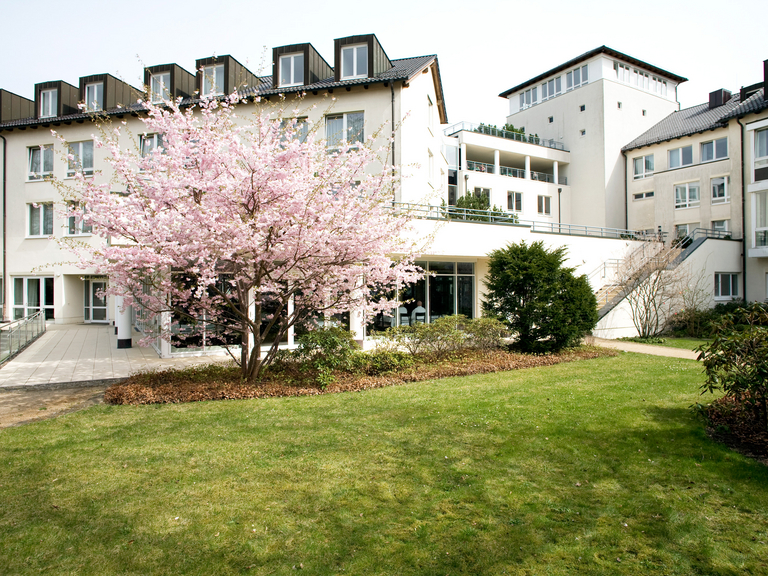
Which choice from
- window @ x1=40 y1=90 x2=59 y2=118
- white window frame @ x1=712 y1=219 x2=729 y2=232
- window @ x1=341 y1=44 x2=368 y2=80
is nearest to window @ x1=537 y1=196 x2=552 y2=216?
white window frame @ x1=712 y1=219 x2=729 y2=232

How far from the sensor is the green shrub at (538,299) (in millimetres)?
13039

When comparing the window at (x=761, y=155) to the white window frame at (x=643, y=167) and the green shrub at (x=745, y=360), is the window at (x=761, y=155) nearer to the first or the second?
the white window frame at (x=643, y=167)

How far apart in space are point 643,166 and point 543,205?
6.60 meters

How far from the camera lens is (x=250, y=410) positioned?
7629 millimetres

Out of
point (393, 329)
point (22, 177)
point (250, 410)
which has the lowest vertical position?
point (250, 410)

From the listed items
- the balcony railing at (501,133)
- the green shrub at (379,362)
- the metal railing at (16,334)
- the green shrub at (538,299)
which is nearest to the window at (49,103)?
the metal railing at (16,334)

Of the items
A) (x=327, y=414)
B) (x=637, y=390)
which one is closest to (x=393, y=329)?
(x=327, y=414)

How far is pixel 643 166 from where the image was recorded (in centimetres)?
3058

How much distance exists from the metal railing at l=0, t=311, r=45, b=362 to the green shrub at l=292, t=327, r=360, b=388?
826 centimetres

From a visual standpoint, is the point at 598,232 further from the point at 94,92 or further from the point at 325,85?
the point at 94,92

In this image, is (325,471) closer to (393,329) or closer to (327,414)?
(327,414)

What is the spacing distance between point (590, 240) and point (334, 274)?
1704 cm

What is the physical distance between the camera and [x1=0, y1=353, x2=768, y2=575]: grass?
340 centimetres

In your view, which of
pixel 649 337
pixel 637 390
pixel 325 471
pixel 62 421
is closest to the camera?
pixel 325 471
